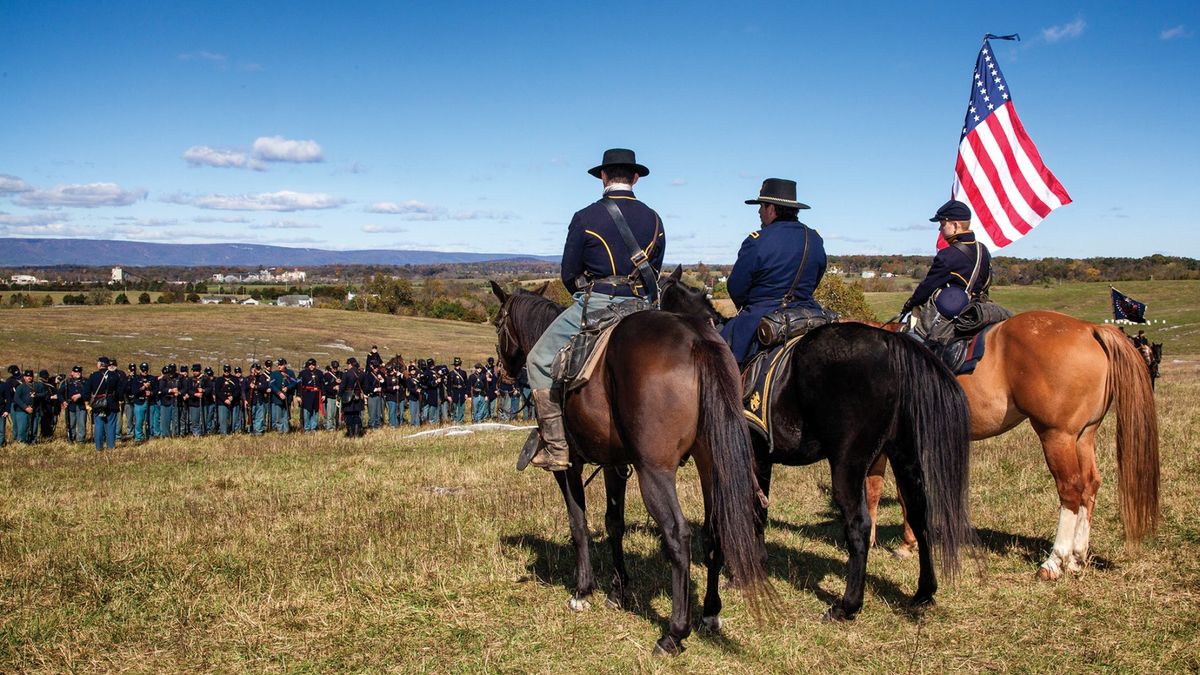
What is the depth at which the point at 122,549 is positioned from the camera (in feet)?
25.8

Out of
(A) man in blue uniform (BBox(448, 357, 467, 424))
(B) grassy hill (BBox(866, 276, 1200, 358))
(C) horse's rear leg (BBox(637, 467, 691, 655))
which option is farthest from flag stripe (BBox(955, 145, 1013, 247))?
(B) grassy hill (BBox(866, 276, 1200, 358))

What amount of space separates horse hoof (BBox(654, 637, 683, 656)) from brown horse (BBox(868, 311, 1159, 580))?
3.42 m

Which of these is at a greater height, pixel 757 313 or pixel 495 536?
pixel 757 313

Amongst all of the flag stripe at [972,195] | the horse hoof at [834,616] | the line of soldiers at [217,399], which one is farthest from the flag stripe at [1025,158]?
the line of soldiers at [217,399]

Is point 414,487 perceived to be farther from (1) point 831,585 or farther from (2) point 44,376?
(2) point 44,376

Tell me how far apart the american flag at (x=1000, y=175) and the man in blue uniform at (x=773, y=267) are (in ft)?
19.1

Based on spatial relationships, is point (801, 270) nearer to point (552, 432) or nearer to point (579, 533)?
point (552, 432)

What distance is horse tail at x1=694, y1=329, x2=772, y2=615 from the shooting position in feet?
16.3

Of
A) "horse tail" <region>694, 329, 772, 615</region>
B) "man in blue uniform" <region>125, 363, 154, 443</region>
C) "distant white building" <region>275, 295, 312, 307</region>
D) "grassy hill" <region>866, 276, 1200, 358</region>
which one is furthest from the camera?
"distant white building" <region>275, 295, 312, 307</region>

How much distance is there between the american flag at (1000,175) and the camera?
448 inches

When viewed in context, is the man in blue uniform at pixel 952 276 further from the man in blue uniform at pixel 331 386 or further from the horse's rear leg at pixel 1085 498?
the man in blue uniform at pixel 331 386

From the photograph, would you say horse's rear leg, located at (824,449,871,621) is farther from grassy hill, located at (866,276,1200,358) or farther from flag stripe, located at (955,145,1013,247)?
grassy hill, located at (866,276,1200,358)

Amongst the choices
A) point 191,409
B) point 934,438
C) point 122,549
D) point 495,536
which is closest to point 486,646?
point 495,536

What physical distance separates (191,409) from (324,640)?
722 inches
